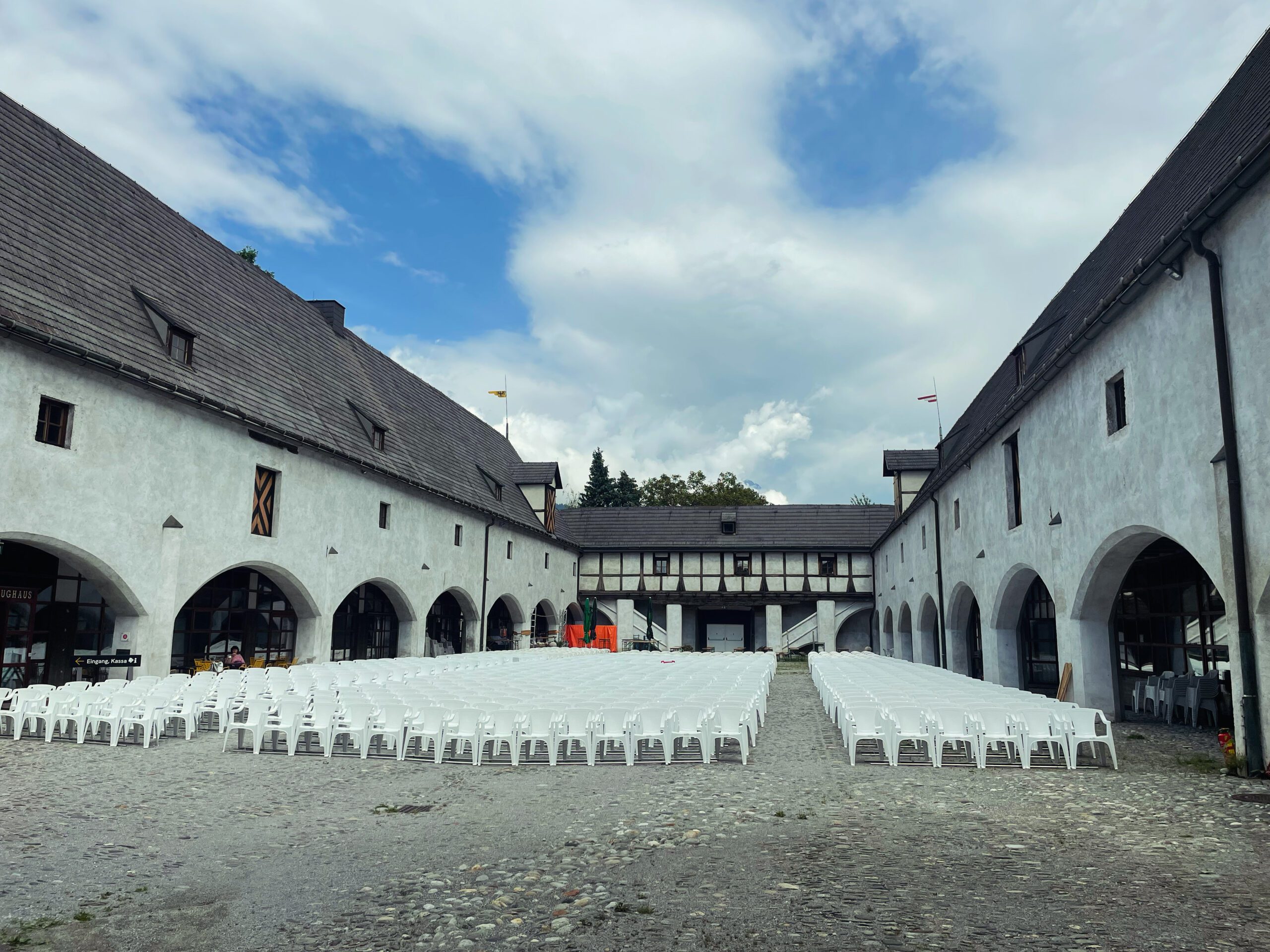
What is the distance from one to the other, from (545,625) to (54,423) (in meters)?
28.4

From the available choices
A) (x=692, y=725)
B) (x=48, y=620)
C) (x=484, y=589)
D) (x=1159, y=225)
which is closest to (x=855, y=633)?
(x=484, y=589)

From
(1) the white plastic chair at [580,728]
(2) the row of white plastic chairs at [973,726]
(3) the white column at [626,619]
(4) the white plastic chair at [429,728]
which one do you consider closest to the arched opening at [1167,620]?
(2) the row of white plastic chairs at [973,726]

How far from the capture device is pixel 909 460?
32375mm

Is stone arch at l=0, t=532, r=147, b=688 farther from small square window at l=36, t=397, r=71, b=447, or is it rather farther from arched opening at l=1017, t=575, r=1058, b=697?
arched opening at l=1017, t=575, r=1058, b=697

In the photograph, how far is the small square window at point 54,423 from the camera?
44.0 ft

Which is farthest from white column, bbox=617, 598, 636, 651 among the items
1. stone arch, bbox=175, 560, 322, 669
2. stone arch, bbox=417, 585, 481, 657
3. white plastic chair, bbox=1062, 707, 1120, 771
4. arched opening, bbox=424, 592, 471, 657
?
white plastic chair, bbox=1062, 707, 1120, 771

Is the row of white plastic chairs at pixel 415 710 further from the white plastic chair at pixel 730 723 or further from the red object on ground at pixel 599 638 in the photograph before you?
the red object on ground at pixel 599 638

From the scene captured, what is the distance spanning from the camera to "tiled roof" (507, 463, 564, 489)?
3806 cm

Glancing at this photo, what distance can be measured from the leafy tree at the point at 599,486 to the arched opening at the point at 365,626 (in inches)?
1739

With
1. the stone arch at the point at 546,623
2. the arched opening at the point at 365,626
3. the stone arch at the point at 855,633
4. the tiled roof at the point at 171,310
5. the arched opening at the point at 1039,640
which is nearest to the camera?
the tiled roof at the point at 171,310

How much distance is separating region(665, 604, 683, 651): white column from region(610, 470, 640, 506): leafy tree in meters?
30.4

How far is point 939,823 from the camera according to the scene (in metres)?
6.91

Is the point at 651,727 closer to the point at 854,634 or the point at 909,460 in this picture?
the point at 909,460

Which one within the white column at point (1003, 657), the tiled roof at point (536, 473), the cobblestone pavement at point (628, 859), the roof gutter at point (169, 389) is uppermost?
the tiled roof at point (536, 473)
